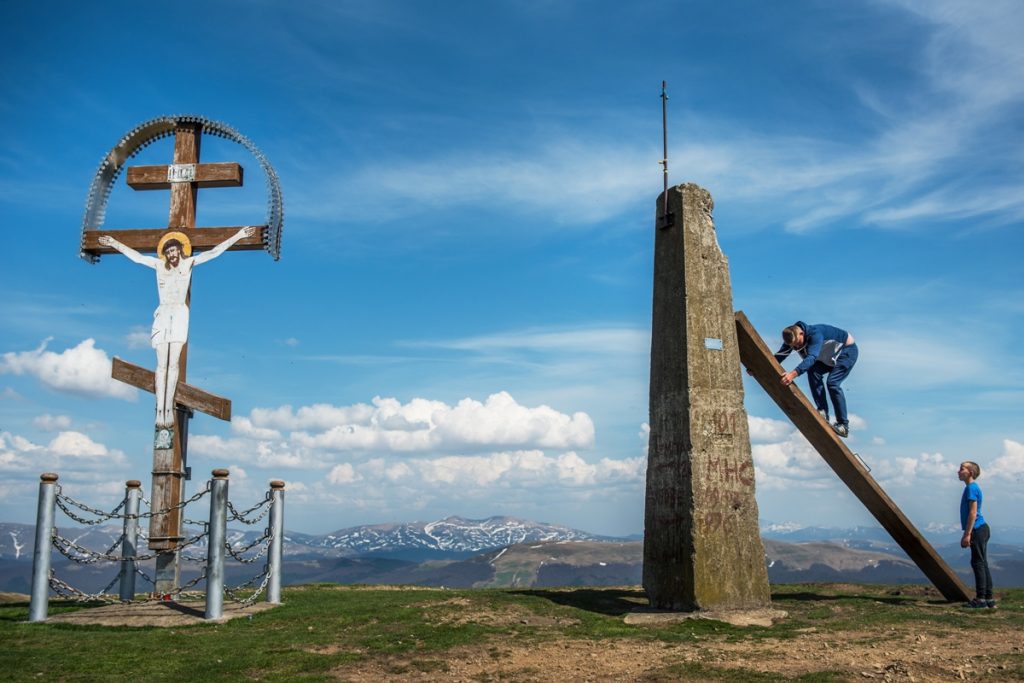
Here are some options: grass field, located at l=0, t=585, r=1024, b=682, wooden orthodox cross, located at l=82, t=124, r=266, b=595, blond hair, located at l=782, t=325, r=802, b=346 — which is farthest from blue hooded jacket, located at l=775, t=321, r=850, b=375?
wooden orthodox cross, located at l=82, t=124, r=266, b=595

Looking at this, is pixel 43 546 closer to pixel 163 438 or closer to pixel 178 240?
pixel 163 438

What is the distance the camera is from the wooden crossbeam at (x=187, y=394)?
14961 millimetres

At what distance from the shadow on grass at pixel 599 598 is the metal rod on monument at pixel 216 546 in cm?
465

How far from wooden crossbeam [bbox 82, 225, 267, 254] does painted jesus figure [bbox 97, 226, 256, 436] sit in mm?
93

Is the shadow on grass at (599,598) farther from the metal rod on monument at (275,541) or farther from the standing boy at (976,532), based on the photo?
the standing boy at (976,532)

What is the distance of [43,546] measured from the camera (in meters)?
12.8

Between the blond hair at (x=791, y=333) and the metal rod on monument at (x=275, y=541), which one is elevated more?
the blond hair at (x=791, y=333)

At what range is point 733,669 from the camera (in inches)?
326

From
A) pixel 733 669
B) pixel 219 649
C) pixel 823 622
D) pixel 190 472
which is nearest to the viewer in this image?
pixel 733 669

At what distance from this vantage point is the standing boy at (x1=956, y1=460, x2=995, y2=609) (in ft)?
39.7

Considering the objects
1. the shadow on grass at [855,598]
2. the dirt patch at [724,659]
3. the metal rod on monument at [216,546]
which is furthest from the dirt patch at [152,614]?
the shadow on grass at [855,598]

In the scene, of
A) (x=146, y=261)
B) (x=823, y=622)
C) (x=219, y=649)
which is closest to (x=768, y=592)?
(x=823, y=622)

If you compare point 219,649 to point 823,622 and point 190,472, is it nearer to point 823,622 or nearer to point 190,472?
point 190,472

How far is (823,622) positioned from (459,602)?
16.1 ft
